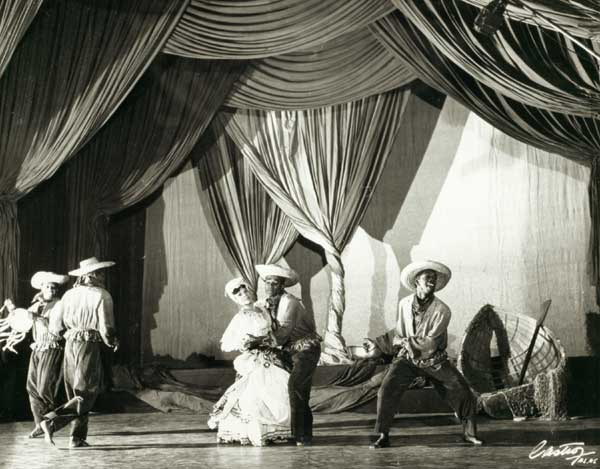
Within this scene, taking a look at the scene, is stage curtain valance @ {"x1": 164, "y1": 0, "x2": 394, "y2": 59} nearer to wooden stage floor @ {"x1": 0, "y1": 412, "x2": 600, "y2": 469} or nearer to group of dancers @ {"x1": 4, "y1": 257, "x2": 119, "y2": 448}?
group of dancers @ {"x1": 4, "y1": 257, "x2": 119, "y2": 448}

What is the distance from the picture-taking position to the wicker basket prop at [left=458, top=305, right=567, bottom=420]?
7.44 m

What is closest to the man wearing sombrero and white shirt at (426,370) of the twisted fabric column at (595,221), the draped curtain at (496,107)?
the twisted fabric column at (595,221)

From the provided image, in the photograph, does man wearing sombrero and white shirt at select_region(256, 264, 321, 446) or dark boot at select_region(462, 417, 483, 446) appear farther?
man wearing sombrero and white shirt at select_region(256, 264, 321, 446)

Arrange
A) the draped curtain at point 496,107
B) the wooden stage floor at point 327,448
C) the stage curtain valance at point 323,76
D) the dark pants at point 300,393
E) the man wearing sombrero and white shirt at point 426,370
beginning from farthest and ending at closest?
the stage curtain valance at point 323,76
the draped curtain at point 496,107
the dark pants at point 300,393
the man wearing sombrero and white shirt at point 426,370
the wooden stage floor at point 327,448

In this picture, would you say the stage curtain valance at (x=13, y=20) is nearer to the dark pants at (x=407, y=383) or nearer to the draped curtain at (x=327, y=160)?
the draped curtain at (x=327, y=160)

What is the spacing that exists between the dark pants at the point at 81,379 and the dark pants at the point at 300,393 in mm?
1475

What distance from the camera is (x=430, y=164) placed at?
9.48 m

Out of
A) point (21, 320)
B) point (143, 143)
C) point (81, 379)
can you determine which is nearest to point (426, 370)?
point (81, 379)

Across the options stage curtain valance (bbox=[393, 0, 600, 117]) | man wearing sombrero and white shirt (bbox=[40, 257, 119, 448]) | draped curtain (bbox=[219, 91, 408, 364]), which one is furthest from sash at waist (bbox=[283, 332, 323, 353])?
stage curtain valance (bbox=[393, 0, 600, 117])

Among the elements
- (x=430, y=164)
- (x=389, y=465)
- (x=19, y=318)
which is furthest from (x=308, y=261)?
(x=389, y=465)

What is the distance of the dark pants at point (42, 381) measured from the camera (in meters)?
7.43

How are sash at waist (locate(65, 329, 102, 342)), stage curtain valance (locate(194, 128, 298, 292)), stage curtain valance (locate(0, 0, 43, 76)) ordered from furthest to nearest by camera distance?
1. stage curtain valance (locate(194, 128, 298, 292))
2. stage curtain valance (locate(0, 0, 43, 76))
3. sash at waist (locate(65, 329, 102, 342))

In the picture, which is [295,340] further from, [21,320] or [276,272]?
[21,320]
